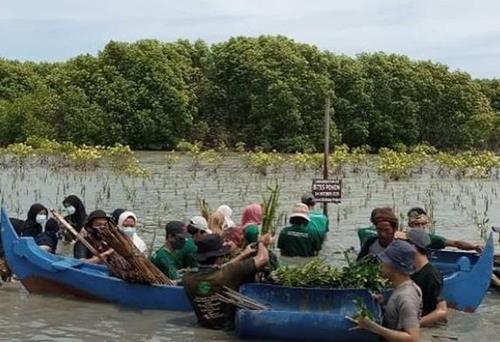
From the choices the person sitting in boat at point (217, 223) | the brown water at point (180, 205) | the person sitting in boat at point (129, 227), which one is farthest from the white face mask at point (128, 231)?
the person sitting in boat at point (217, 223)

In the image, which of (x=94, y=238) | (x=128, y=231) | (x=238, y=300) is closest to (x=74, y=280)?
(x=94, y=238)

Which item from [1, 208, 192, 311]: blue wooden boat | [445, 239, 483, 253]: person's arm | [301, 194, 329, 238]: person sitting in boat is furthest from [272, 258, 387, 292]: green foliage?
[301, 194, 329, 238]: person sitting in boat

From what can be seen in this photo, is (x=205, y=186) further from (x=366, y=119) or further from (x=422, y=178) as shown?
(x=366, y=119)

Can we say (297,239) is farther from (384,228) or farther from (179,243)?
(384,228)

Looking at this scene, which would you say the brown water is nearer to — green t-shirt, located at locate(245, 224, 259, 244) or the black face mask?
the black face mask

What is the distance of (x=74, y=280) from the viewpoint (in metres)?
10.5

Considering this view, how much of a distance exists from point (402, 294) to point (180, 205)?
1623 centimetres

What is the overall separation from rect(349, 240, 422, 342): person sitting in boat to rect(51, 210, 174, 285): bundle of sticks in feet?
15.1

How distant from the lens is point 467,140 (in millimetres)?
51438

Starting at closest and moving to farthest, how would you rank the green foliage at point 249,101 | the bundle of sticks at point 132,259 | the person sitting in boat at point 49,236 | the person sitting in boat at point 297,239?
the bundle of sticks at point 132,259 → the person sitting in boat at point 49,236 → the person sitting in boat at point 297,239 → the green foliage at point 249,101

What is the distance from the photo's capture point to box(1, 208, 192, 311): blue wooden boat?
985cm

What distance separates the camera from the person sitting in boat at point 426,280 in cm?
696

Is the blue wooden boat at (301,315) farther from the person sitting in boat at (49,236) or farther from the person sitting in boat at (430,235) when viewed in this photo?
the person sitting in boat at (49,236)

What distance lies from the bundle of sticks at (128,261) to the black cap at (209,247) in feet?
4.17
